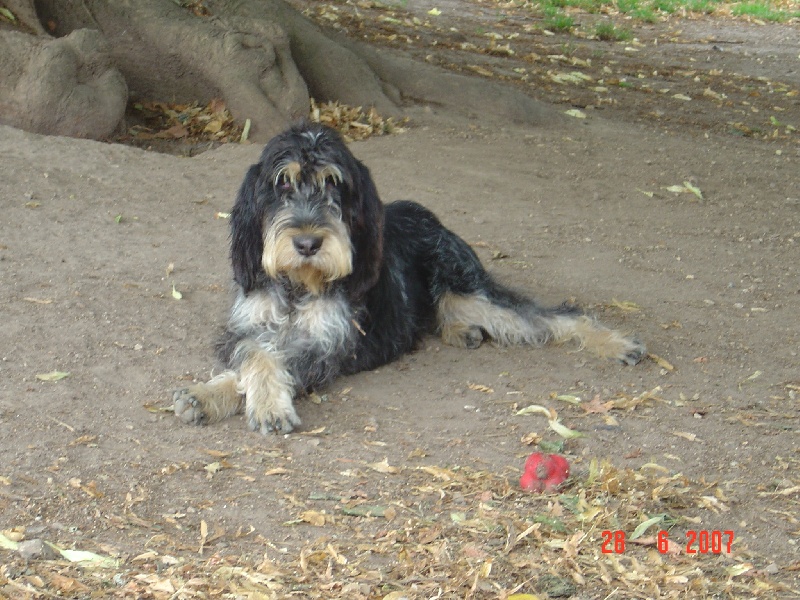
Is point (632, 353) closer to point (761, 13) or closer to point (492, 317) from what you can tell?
point (492, 317)

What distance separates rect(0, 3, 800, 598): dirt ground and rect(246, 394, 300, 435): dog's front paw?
0.07m

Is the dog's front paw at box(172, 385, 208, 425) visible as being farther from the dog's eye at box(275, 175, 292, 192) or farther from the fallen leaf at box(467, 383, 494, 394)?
the fallen leaf at box(467, 383, 494, 394)

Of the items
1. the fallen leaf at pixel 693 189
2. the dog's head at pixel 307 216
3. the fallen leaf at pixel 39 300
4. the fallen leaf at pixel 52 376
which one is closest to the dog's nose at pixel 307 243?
the dog's head at pixel 307 216

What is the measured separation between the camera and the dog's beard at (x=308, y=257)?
19.0ft

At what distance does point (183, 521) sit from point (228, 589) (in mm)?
653

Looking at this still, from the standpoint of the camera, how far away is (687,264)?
9.05 metres

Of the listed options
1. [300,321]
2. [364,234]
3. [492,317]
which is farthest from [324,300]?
[492,317]

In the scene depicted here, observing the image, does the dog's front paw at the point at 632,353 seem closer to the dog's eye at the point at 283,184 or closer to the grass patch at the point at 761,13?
the dog's eye at the point at 283,184

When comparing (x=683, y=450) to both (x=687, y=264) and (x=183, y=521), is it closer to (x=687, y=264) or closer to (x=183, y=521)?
(x=183, y=521)

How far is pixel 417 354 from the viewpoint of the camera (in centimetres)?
710

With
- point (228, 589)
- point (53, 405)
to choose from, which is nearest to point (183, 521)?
point (228, 589)

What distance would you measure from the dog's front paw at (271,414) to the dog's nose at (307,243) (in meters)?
0.81

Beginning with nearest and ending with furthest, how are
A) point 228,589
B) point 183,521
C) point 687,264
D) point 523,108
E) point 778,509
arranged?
point 228,589
point 183,521
point 778,509
point 687,264
point 523,108
